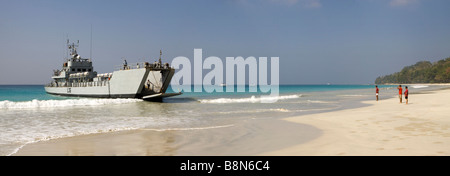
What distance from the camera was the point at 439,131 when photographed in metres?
9.14

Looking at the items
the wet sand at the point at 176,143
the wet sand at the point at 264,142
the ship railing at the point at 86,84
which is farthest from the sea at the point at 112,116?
the ship railing at the point at 86,84

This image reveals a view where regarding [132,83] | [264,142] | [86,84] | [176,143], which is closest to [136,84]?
[132,83]

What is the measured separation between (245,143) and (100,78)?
113 ft

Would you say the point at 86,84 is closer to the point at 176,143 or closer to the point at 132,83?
the point at 132,83

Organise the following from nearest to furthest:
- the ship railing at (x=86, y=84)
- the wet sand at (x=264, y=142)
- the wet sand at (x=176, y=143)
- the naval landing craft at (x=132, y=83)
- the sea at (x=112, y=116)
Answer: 1. the wet sand at (x=264, y=142)
2. the wet sand at (x=176, y=143)
3. the sea at (x=112, y=116)
4. the naval landing craft at (x=132, y=83)
5. the ship railing at (x=86, y=84)

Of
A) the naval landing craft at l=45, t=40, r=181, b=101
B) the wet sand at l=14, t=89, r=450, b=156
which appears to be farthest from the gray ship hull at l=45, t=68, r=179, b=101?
the wet sand at l=14, t=89, r=450, b=156

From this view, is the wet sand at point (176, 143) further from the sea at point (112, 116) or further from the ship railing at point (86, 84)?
the ship railing at point (86, 84)

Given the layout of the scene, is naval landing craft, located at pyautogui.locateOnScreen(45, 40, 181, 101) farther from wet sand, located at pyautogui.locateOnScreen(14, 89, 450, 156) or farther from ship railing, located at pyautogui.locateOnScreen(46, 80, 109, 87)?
wet sand, located at pyautogui.locateOnScreen(14, 89, 450, 156)

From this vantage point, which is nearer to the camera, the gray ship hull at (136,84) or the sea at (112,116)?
the sea at (112,116)

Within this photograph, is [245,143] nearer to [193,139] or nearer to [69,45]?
[193,139]

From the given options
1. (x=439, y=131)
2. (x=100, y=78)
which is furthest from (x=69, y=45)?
(x=439, y=131)

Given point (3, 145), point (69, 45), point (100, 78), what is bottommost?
point (3, 145)
